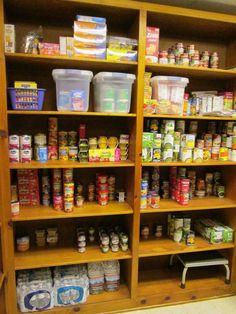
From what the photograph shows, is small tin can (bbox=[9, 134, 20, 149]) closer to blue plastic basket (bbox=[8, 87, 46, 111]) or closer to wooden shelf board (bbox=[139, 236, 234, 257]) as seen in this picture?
blue plastic basket (bbox=[8, 87, 46, 111])

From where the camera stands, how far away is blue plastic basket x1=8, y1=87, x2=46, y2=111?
1.50 meters

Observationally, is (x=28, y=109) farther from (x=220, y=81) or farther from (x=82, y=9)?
(x=220, y=81)

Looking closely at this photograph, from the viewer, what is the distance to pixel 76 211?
5.67 ft

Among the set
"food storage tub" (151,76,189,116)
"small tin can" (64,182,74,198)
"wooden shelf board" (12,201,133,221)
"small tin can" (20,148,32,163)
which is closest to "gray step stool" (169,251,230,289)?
"wooden shelf board" (12,201,133,221)

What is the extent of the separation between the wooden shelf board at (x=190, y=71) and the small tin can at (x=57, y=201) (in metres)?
1.09

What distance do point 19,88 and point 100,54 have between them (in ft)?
1.80

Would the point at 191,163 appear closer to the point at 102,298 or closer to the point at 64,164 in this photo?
the point at 64,164

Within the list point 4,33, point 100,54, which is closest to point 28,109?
point 4,33

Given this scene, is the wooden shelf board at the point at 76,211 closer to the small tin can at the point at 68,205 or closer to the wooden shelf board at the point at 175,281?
the small tin can at the point at 68,205

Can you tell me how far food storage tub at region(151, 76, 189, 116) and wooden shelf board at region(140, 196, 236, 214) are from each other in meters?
0.70

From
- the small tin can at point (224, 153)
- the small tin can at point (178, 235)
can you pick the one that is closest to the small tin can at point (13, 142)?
the small tin can at point (178, 235)

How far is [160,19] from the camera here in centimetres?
171

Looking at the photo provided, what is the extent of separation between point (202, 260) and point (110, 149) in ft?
4.00

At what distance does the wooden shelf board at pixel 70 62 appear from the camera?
1.47 meters
